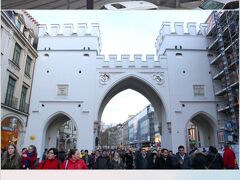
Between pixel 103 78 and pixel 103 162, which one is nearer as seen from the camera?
pixel 103 162

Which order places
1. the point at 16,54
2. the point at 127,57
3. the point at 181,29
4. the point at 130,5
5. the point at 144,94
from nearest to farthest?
the point at 16,54, the point at 130,5, the point at 181,29, the point at 127,57, the point at 144,94

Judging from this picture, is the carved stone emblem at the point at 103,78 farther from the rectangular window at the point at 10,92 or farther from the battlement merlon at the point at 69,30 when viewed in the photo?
the rectangular window at the point at 10,92

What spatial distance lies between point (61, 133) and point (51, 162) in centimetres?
51

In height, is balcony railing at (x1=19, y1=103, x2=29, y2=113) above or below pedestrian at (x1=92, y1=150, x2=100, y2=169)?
above

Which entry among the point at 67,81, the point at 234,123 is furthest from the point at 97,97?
the point at 234,123

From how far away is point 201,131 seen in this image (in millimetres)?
2629

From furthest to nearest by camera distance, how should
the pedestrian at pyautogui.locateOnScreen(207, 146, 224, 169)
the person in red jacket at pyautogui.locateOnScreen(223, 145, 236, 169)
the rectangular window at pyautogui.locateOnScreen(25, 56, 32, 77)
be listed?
the rectangular window at pyautogui.locateOnScreen(25, 56, 32, 77), the person in red jacket at pyautogui.locateOnScreen(223, 145, 236, 169), the pedestrian at pyautogui.locateOnScreen(207, 146, 224, 169)

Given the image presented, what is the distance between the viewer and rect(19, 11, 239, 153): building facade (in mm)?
2479

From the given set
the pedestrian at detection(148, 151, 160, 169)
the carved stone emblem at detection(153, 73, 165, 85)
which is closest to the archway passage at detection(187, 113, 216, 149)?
the pedestrian at detection(148, 151, 160, 169)

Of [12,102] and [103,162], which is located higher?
[12,102]

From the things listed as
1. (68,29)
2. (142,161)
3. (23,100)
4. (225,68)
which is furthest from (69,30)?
(225,68)

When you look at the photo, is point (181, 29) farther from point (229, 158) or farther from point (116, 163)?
point (116, 163)

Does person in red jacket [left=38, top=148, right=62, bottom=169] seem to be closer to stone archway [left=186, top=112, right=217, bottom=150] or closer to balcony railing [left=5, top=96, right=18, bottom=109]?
balcony railing [left=5, top=96, right=18, bottom=109]

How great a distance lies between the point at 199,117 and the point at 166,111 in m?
0.35
